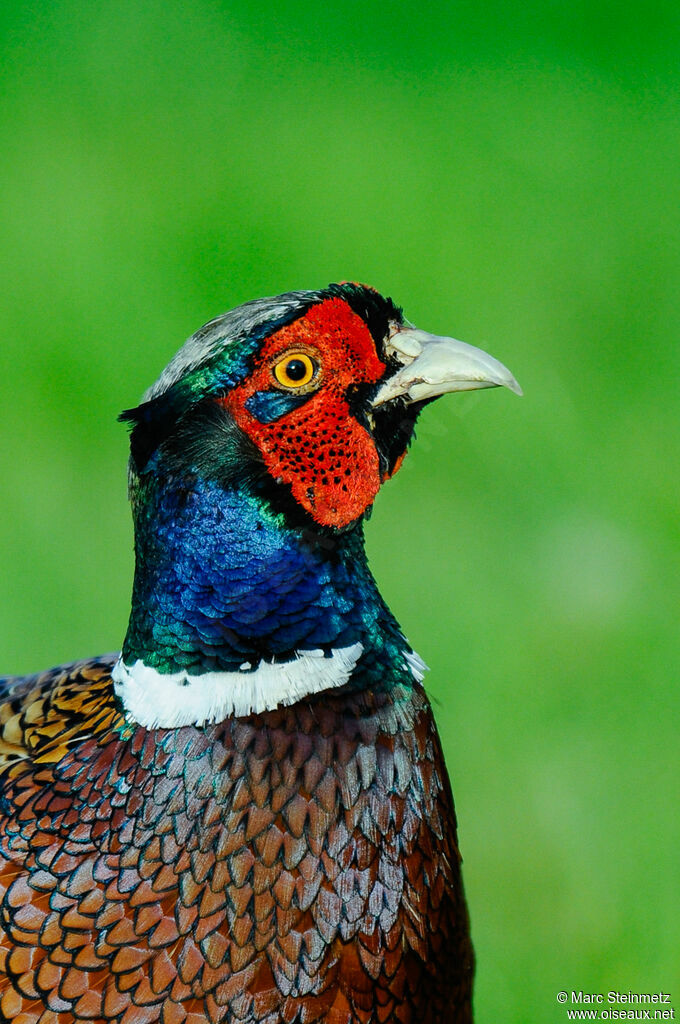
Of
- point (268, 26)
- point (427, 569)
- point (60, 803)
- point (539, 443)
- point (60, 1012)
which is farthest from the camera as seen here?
point (268, 26)

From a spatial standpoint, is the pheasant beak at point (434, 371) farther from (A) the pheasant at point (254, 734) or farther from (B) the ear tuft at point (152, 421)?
(B) the ear tuft at point (152, 421)

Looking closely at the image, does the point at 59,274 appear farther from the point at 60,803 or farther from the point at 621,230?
the point at 60,803

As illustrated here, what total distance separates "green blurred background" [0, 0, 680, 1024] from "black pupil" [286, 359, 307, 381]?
0.62m

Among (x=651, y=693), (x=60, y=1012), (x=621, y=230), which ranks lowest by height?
(x=60, y=1012)

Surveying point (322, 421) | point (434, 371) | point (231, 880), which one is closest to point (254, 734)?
point (231, 880)

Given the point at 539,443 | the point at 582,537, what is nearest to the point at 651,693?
the point at 582,537

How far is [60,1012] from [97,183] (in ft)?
15.6

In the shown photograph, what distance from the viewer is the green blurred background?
379 centimetres

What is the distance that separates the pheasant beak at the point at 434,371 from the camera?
2.06 meters

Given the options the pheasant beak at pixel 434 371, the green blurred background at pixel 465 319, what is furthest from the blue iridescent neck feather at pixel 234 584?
the green blurred background at pixel 465 319

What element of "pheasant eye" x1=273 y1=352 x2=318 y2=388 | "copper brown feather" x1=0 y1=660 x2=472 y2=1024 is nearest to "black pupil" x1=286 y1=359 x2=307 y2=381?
"pheasant eye" x1=273 y1=352 x2=318 y2=388

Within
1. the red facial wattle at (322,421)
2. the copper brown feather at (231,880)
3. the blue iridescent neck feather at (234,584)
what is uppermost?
the red facial wattle at (322,421)

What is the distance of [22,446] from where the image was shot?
5.11m

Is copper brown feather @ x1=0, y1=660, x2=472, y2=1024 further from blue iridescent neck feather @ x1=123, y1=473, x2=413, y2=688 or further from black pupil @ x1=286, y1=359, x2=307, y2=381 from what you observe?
black pupil @ x1=286, y1=359, x2=307, y2=381
